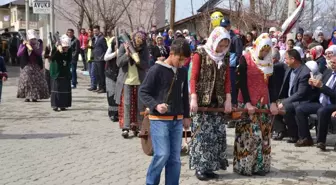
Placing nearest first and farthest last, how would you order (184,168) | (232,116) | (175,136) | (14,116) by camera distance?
(175,136) → (232,116) → (184,168) → (14,116)

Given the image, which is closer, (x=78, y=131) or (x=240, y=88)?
(x=240, y=88)

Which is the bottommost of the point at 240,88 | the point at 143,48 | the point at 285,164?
the point at 285,164

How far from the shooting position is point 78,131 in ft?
31.8

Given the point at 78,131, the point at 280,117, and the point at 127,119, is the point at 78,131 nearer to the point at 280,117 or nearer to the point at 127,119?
the point at 127,119

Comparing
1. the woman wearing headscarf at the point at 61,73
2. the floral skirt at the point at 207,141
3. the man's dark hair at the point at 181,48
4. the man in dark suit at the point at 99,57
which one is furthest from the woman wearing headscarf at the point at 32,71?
the man's dark hair at the point at 181,48

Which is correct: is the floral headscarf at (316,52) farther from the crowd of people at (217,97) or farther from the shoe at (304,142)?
the shoe at (304,142)

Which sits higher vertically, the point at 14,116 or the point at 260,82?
the point at 260,82

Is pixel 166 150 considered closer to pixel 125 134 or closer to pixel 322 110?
pixel 125 134

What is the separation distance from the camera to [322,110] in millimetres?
8391

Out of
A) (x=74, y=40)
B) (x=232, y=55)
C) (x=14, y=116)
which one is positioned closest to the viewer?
(x=232, y=55)

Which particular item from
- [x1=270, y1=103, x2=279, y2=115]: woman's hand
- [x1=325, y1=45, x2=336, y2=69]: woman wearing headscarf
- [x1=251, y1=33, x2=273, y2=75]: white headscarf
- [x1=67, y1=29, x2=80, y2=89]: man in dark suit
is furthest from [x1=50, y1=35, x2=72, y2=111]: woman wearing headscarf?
[x1=270, y1=103, x2=279, y2=115]: woman's hand

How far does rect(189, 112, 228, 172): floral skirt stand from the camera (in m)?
6.43

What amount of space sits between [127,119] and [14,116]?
378cm

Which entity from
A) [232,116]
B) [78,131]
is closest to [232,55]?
[78,131]
